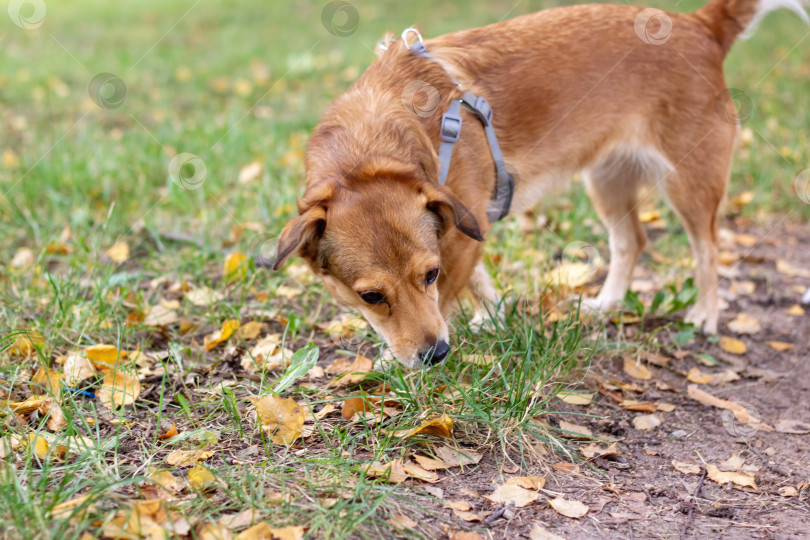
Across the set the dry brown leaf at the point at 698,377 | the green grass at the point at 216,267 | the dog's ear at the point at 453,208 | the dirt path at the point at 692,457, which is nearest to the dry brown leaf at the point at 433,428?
the green grass at the point at 216,267

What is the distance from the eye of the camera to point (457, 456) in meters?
2.55

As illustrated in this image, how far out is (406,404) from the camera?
8.86 ft

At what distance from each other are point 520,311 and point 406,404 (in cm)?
109

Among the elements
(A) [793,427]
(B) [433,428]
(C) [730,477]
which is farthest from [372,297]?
(A) [793,427]

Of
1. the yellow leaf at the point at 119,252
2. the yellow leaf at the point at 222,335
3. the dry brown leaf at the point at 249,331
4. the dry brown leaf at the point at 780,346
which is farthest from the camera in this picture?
the yellow leaf at the point at 119,252

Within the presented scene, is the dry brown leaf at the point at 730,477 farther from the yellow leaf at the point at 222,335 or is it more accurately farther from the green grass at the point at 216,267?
the yellow leaf at the point at 222,335

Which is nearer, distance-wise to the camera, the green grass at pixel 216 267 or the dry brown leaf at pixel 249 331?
the green grass at pixel 216 267

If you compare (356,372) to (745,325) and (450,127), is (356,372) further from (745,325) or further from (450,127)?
(745,325)

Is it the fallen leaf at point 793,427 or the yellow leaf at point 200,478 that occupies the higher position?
the yellow leaf at point 200,478

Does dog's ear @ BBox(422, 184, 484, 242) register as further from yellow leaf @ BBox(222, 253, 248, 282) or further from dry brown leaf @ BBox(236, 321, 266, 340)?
yellow leaf @ BBox(222, 253, 248, 282)

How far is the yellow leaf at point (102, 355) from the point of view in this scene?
300 cm

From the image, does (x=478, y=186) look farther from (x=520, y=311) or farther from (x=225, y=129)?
(x=225, y=129)

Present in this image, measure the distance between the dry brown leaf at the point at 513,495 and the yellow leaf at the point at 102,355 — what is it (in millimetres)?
1746

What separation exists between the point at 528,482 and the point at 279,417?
95 cm
